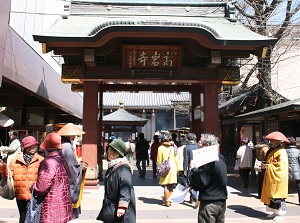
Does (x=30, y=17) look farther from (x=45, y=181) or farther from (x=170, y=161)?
(x=45, y=181)

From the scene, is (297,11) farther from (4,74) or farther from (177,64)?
(4,74)

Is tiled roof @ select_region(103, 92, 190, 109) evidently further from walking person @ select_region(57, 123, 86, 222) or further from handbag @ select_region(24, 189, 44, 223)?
handbag @ select_region(24, 189, 44, 223)

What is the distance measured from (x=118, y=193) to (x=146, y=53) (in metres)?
7.38

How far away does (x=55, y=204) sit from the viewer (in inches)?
152

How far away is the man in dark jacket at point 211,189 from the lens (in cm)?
439

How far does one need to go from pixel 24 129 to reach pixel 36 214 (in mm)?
12585

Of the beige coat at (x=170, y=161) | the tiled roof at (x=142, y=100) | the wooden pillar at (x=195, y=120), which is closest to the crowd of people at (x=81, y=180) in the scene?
the beige coat at (x=170, y=161)

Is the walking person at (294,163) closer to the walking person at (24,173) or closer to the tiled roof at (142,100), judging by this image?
the walking person at (24,173)

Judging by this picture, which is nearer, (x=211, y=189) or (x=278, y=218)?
(x=211, y=189)

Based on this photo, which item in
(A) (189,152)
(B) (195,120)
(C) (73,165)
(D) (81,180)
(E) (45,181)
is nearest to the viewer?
(E) (45,181)

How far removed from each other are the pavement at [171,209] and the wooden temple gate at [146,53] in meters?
2.02

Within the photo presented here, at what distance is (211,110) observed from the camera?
1113 centimetres

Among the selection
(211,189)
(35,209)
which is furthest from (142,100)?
(35,209)

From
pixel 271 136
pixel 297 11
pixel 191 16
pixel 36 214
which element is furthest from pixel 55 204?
pixel 297 11
